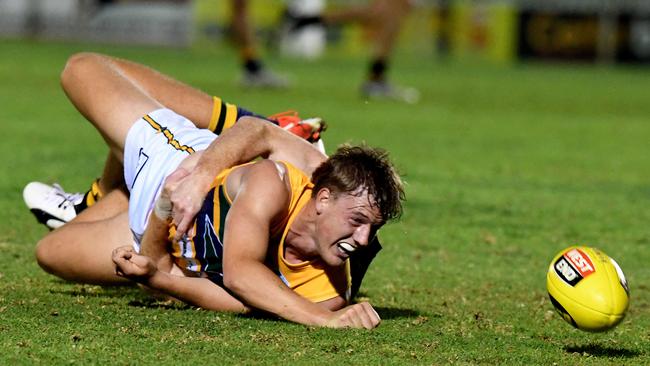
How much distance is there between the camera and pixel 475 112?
51.0ft

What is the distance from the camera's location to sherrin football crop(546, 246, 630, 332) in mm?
4422

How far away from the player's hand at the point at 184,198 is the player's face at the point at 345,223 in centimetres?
49

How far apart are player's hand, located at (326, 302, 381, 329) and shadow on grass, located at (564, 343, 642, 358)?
27.9 inches

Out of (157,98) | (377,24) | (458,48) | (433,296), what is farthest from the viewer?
(458,48)

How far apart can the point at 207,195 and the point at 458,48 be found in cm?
2692

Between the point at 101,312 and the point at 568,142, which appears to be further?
the point at 568,142

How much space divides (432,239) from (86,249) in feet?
7.56

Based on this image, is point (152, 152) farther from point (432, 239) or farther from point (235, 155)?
point (432, 239)

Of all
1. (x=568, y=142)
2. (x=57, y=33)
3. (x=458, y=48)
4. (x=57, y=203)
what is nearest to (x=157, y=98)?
(x=57, y=203)

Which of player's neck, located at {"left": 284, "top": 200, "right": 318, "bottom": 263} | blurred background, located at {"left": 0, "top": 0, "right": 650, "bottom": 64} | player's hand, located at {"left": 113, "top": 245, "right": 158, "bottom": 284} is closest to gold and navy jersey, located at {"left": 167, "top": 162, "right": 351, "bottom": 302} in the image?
player's neck, located at {"left": 284, "top": 200, "right": 318, "bottom": 263}

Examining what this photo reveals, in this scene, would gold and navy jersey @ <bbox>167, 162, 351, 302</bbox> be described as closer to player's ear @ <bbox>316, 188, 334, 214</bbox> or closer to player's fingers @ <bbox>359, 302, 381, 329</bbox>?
player's ear @ <bbox>316, 188, 334, 214</bbox>

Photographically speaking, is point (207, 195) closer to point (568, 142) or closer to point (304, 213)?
point (304, 213)

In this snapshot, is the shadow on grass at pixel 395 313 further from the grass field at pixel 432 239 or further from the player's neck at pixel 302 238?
the player's neck at pixel 302 238

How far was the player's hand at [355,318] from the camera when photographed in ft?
14.8
